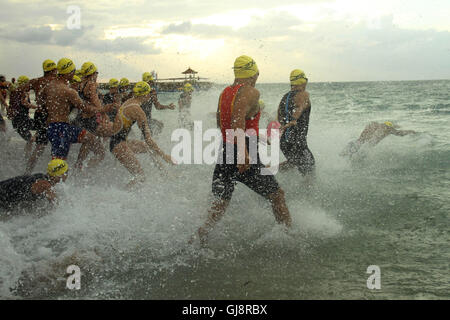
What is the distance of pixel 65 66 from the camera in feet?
19.7

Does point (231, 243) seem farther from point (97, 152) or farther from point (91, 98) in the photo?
point (91, 98)

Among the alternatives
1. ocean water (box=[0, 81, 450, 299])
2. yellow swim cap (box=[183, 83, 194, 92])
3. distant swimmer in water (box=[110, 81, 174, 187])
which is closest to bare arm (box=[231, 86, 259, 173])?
ocean water (box=[0, 81, 450, 299])

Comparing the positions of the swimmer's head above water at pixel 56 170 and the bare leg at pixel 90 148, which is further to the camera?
the bare leg at pixel 90 148

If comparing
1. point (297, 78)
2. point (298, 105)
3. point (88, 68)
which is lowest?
point (298, 105)

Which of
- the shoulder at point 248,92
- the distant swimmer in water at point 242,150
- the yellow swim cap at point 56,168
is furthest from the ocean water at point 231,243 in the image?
the shoulder at point 248,92

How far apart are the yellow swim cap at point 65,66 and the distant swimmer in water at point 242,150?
3114 millimetres

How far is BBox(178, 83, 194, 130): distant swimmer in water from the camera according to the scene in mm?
12689

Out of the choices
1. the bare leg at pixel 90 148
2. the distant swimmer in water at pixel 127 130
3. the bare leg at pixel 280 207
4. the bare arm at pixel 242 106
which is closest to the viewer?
the bare arm at pixel 242 106

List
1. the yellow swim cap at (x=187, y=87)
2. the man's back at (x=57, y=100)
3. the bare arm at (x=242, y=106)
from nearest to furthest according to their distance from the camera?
the bare arm at (x=242, y=106) → the man's back at (x=57, y=100) → the yellow swim cap at (x=187, y=87)

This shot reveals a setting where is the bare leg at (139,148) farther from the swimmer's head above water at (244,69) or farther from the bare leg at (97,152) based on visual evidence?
the swimmer's head above water at (244,69)

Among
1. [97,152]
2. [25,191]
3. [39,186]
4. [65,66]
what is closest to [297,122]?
[97,152]

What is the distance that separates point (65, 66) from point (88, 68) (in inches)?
38.7

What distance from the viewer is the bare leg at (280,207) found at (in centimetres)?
426
